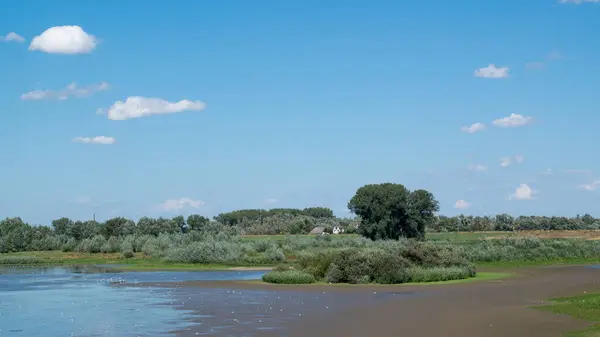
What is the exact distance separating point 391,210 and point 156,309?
6974 cm

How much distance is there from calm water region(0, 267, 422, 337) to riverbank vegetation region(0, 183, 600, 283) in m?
7.80

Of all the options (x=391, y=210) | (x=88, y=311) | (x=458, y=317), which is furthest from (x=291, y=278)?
(x=391, y=210)

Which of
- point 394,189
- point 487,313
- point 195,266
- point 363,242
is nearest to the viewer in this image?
point 487,313

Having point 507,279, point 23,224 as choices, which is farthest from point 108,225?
point 507,279

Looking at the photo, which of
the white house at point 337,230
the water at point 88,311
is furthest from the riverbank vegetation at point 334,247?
the water at point 88,311

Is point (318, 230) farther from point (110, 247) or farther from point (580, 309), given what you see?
point (580, 309)

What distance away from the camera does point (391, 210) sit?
102 m

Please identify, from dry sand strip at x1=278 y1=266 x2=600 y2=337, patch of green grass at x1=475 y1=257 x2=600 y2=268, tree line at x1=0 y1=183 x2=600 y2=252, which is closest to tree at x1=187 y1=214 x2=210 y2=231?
tree line at x1=0 y1=183 x2=600 y2=252

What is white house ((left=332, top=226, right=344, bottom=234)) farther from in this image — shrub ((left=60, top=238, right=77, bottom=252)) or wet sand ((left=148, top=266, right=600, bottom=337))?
wet sand ((left=148, top=266, right=600, bottom=337))

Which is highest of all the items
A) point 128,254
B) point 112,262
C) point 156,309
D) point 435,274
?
point 128,254

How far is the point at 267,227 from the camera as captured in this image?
180125mm

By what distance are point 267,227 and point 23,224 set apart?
63.4m

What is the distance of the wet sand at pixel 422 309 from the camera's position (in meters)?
26.9

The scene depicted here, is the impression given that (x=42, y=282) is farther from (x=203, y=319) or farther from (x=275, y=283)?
(x=203, y=319)
